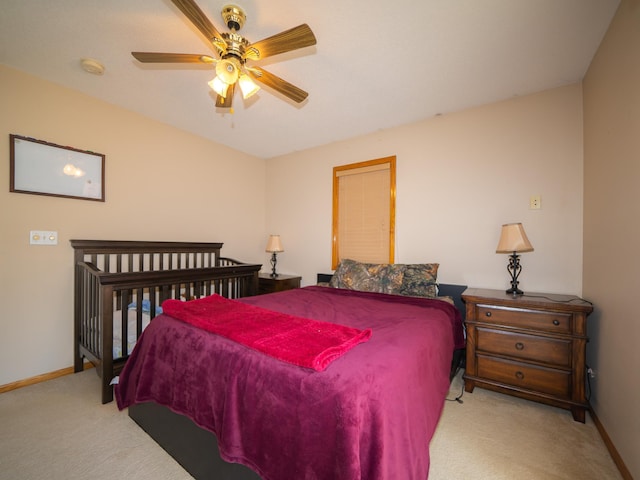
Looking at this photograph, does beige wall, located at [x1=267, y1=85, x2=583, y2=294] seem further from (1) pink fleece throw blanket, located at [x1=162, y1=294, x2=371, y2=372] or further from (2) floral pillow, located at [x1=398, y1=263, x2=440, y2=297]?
(1) pink fleece throw blanket, located at [x1=162, y1=294, x2=371, y2=372]

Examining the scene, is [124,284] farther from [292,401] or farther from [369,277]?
[369,277]

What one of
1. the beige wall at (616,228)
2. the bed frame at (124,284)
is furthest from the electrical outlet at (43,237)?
the beige wall at (616,228)

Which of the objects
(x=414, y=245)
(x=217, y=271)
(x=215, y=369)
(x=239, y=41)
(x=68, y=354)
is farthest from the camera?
(x=414, y=245)

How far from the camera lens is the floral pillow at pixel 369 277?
2574 millimetres

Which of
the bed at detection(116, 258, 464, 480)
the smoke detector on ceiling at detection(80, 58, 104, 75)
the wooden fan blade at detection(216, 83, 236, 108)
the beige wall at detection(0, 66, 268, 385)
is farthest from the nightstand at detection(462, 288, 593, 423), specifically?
the smoke detector on ceiling at detection(80, 58, 104, 75)

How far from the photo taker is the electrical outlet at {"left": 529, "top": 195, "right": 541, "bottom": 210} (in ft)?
7.45

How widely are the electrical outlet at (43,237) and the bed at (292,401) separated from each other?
1481mm

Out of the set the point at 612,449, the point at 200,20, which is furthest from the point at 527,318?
the point at 200,20

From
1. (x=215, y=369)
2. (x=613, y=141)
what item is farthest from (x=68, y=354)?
(x=613, y=141)

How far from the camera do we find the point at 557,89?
7.27 ft

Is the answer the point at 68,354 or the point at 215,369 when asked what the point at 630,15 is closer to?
the point at 215,369

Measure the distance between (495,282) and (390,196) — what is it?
1.34 metres

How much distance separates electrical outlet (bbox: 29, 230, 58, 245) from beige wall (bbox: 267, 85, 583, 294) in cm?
297

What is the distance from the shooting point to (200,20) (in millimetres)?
1309
